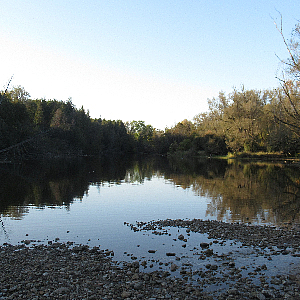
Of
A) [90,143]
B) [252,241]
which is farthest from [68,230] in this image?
[90,143]

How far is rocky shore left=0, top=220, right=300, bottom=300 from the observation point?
763 cm

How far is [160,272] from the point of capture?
9039mm

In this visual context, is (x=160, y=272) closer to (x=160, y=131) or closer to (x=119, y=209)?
(x=119, y=209)

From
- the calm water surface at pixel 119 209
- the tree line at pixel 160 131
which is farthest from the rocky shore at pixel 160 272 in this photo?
the tree line at pixel 160 131

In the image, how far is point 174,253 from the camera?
10.9m

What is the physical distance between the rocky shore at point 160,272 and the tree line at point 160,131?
114 feet

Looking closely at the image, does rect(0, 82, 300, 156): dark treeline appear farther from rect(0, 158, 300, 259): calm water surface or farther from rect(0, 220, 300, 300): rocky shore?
rect(0, 220, 300, 300): rocky shore

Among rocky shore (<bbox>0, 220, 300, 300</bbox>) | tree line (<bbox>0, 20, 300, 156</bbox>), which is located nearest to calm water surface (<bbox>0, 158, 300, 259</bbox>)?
rocky shore (<bbox>0, 220, 300, 300</bbox>)

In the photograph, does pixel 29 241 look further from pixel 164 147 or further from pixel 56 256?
pixel 164 147

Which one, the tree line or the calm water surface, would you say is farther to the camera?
the tree line

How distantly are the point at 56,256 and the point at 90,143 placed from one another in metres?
121

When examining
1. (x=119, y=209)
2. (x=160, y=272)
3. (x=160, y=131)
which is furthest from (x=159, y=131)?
(x=160, y=272)

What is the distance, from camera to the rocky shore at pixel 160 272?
763 centimetres

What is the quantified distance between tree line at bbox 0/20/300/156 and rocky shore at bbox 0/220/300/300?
34.9 metres
